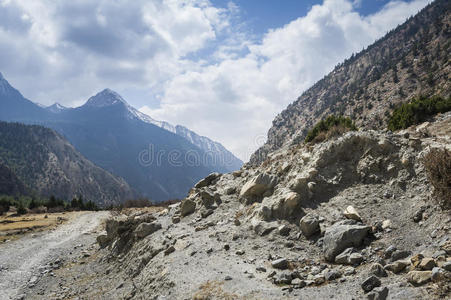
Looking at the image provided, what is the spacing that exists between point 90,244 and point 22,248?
23.7 ft

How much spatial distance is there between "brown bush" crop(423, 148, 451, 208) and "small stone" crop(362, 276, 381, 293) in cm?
451

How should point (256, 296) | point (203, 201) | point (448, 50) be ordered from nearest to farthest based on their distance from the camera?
point (256, 296)
point (203, 201)
point (448, 50)

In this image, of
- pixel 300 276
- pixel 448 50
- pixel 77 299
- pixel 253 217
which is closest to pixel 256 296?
pixel 300 276

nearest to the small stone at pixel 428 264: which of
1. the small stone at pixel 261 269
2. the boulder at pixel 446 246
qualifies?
the boulder at pixel 446 246

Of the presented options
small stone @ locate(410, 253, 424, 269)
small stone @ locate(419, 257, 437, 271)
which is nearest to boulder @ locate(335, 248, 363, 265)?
small stone @ locate(410, 253, 424, 269)

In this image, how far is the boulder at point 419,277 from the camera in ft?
21.6

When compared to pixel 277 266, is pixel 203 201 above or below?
above

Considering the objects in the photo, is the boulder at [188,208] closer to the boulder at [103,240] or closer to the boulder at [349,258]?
the boulder at [103,240]

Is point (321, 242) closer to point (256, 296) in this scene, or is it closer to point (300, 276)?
point (300, 276)

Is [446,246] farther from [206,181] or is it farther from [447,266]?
[206,181]

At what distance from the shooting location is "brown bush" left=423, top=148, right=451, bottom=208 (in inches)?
370

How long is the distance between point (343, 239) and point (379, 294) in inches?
137

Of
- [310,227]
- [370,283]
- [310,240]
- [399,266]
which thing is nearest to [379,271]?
[399,266]

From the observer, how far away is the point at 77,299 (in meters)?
14.6
